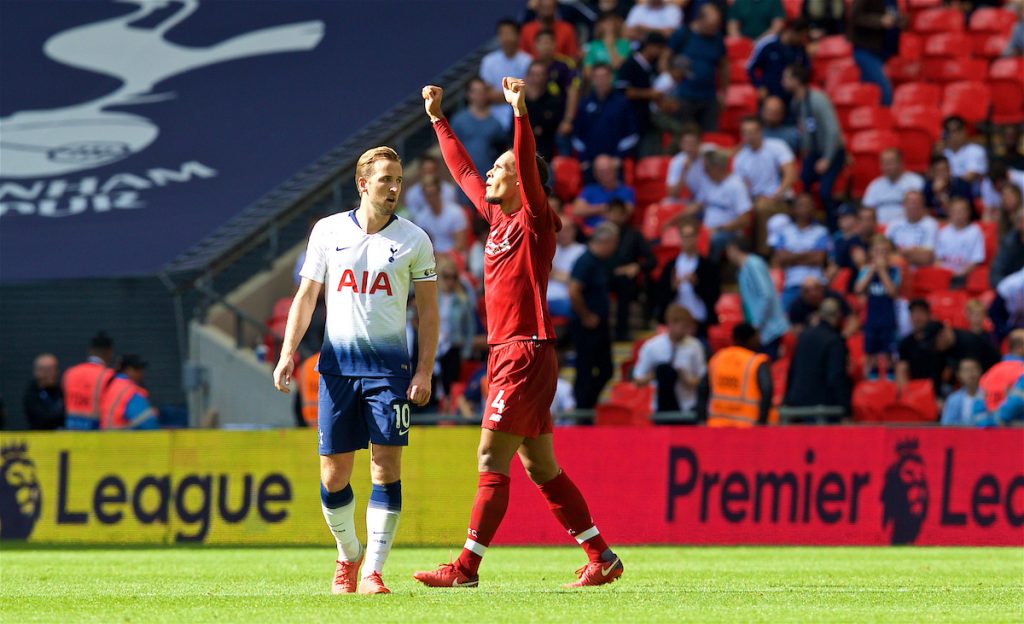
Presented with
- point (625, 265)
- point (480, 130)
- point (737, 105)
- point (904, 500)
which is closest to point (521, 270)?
point (904, 500)

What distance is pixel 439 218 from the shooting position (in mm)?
20656

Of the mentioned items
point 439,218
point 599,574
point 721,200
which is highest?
point 721,200

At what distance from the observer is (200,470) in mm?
15977

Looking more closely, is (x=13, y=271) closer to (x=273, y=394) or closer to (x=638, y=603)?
(x=273, y=394)

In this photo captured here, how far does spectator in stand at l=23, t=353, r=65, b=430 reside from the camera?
18578mm

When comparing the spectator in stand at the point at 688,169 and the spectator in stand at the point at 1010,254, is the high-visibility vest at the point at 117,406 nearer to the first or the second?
the spectator in stand at the point at 688,169

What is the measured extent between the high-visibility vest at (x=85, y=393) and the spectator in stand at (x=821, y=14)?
10787 mm

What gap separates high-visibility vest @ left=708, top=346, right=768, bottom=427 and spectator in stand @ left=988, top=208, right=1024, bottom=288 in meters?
4.09

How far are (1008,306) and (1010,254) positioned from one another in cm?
64

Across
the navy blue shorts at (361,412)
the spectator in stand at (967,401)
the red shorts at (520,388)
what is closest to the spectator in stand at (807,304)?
the spectator in stand at (967,401)

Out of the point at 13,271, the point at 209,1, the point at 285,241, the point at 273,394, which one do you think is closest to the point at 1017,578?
the point at 273,394

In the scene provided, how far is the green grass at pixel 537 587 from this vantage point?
25.3ft

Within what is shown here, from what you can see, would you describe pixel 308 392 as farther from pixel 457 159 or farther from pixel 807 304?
pixel 457 159

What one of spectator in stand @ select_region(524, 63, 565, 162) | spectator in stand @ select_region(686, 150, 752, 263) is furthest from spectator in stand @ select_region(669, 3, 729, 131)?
spectator in stand @ select_region(524, 63, 565, 162)
